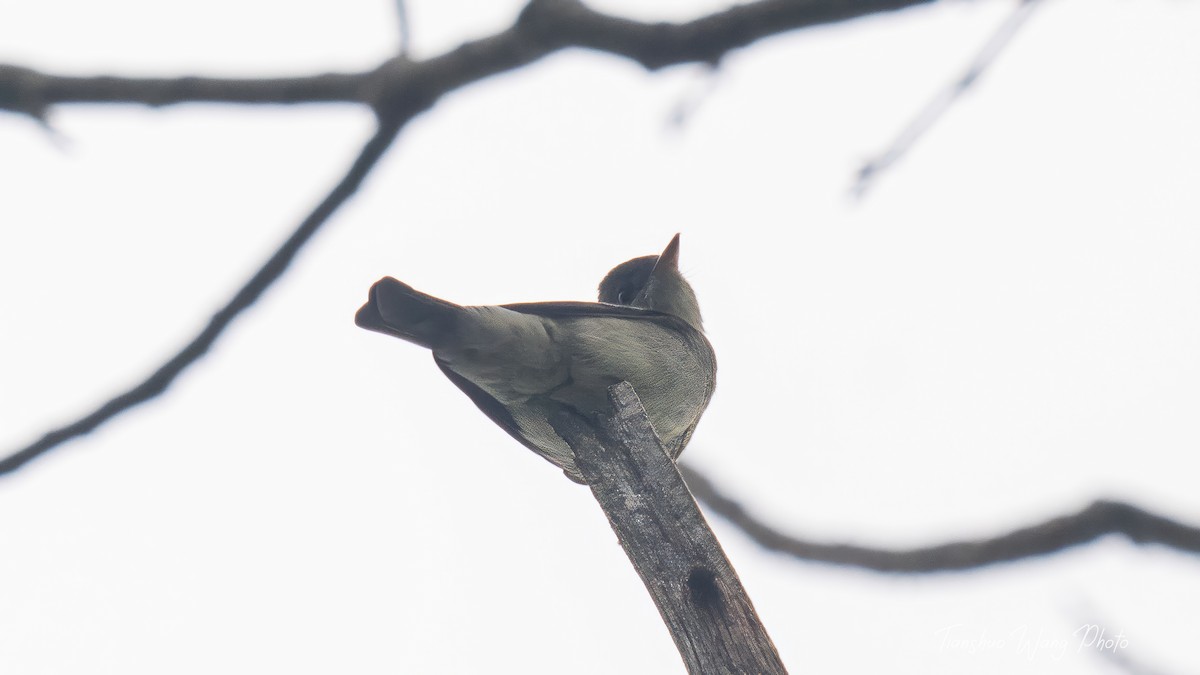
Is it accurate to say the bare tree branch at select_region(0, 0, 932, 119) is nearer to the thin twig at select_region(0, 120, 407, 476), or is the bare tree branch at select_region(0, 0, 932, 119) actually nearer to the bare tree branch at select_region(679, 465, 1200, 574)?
the thin twig at select_region(0, 120, 407, 476)

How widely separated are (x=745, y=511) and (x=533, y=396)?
1.25m

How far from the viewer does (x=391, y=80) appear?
2.19 m

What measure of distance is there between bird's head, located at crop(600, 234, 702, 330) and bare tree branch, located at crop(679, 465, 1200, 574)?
1.55 metres

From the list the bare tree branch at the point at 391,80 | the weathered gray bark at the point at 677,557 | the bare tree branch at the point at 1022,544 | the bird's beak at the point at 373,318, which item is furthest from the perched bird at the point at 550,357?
the bare tree branch at the point at 391,80

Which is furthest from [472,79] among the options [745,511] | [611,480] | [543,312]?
[745,511]

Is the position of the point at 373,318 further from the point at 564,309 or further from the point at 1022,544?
the point at 1022,544

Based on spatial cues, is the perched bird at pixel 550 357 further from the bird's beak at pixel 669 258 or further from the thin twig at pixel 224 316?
the bird's beak at pixel 669 258

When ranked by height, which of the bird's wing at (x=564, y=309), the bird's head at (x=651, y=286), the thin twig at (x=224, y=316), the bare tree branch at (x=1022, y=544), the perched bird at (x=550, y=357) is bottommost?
the bare tree branch at (x=1022, y=544)

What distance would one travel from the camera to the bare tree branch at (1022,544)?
301cm

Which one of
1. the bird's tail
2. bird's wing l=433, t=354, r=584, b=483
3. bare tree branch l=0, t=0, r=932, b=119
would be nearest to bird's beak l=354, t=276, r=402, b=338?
the bird's tail

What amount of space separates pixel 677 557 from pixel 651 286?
122 inches

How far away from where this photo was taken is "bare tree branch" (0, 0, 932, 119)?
6.51 ft

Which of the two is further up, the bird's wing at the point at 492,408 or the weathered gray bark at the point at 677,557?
the bird's wing at the point at 492,408

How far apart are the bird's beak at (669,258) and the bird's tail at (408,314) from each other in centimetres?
217
